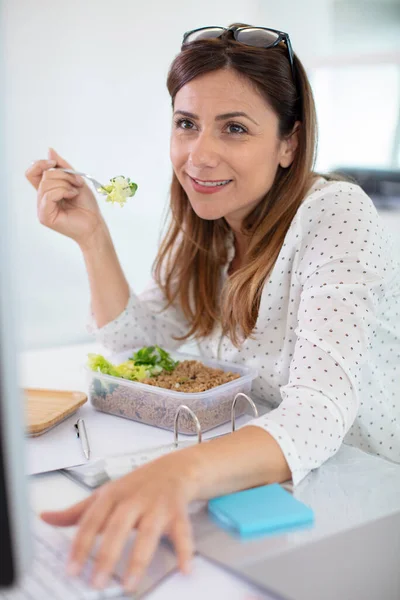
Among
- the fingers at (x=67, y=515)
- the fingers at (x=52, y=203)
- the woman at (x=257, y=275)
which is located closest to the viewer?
the fingers at (x=67, y=515)

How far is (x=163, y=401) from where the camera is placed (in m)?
1.15

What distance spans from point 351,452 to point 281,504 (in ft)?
0.94

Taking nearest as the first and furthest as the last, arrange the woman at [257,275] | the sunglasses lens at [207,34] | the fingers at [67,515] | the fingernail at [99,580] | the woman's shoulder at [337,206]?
the fingernail at [99,580]
the fingers at [67,515]
the woman at [257,275]
the woman's shoulder at [337,206]
the sunglasses lens at [207,34]

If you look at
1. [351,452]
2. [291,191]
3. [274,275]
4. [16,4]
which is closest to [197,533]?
[351,452]

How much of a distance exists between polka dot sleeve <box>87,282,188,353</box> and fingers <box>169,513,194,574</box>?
2.84 ft

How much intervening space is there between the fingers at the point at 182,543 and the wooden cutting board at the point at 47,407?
17.8 inches

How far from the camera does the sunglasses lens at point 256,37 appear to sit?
1.30 meters

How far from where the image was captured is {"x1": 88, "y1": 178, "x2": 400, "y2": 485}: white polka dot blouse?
38.9 inches

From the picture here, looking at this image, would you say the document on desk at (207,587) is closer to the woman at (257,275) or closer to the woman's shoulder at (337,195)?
the woman at (257,275)

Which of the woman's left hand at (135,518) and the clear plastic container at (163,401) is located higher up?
the woman's left hand at (135,518)

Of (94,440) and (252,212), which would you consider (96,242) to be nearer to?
(252,212)

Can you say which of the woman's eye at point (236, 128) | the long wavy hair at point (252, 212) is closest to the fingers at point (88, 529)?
the long wavy hair at point (252, 212)

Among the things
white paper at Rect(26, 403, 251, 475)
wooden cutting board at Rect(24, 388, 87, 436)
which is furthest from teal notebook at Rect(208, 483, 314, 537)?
wooden cutting board at Rect(24, 388, 87, 436)

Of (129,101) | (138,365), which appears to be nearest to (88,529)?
(138,365)
